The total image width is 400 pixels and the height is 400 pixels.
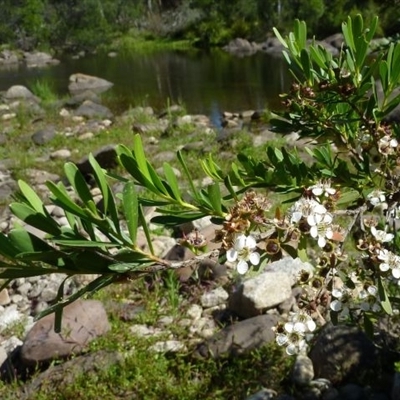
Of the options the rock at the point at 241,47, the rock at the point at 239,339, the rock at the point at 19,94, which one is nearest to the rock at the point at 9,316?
the rock at the point at 239,339

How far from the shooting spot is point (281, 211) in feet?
3.73

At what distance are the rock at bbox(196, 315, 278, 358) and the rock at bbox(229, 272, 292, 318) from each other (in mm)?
165

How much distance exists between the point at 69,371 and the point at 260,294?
3.77ft

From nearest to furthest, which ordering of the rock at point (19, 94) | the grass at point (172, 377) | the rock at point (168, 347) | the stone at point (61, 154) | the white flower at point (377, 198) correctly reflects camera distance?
1. the white flower at point (377, 198)
2. the grass at point (172, 377)
3. the rock at point (168, 347)
4. the stone at point (61, 154)
5. the rock at point (19, 94)

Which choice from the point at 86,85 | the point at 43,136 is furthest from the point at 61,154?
the point at 86,85

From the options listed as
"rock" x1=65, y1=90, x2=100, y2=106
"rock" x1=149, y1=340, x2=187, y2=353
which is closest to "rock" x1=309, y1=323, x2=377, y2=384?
"rock" x1=149, y1=340, x2=187, y2=353

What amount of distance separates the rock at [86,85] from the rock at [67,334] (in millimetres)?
12085

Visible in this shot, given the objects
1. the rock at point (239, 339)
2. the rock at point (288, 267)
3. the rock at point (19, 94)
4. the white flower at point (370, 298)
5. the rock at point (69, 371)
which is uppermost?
the white flower at point (370, 298)

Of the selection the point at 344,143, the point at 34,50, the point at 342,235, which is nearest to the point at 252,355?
the point at 344,143

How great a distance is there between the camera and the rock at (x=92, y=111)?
11.1m

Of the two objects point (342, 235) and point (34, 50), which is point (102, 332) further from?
point (34, 50)

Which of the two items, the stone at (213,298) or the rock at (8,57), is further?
the rock at (8,57)

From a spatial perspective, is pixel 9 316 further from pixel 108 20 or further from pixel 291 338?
pixel 108 20

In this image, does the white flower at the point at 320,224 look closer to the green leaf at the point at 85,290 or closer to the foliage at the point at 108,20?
the green leaf at the point at 85,290
